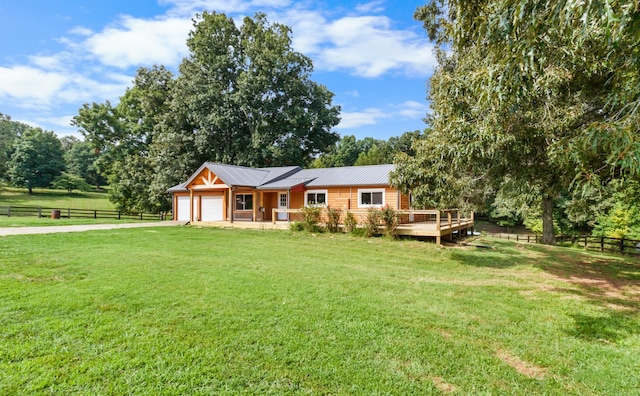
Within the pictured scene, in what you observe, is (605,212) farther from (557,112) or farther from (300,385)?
(300,385)

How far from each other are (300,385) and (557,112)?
734cm

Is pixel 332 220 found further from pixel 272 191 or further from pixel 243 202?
pixel 243 202

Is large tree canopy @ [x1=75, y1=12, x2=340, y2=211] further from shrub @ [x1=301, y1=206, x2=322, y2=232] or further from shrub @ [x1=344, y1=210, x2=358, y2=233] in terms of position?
shrub @ [x1=344, y1=210, x2=358, y2=233]

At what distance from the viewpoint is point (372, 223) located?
565 inches

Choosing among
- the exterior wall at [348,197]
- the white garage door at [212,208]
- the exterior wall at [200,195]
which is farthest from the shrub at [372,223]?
the white garage door at [212,208]

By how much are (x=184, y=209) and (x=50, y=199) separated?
114ft

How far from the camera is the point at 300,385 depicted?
115 inches

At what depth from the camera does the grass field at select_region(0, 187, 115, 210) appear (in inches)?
1599

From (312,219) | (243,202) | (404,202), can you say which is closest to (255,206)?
(243,202)

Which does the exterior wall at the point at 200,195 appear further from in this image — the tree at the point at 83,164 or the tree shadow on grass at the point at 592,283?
the tree at the point at 83,164

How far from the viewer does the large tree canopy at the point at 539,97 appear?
3.65m

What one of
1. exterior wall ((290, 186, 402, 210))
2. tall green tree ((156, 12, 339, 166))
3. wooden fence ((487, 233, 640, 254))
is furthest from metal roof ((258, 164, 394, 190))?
wooden fence ((487, 233, 640, 254))

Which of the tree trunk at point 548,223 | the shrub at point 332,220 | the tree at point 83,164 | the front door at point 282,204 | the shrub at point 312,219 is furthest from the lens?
the tree at point 83,164

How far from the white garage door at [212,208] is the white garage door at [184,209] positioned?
5.58ft
